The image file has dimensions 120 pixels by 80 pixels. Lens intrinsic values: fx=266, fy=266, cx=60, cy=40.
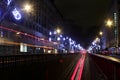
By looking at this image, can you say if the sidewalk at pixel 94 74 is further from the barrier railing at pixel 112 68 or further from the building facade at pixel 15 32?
the building facade at pixel 15 32

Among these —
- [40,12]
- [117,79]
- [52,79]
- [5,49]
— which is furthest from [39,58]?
[40,12]

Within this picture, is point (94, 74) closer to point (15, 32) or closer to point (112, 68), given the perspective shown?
point (15, 32)

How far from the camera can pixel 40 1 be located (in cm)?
12606

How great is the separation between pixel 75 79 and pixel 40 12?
296 feet

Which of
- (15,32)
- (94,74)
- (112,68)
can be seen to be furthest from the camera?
(15,32)

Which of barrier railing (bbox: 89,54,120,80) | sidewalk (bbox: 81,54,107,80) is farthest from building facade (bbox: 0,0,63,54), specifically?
barrier railing (bbox: 89,54,120,80)

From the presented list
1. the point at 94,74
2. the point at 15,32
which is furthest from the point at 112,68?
the point at 15,32

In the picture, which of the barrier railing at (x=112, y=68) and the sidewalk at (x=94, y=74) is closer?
the barrier railing at (x=112, y=68)

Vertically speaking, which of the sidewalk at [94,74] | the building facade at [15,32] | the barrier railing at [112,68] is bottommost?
the sidewalk at [94,74]

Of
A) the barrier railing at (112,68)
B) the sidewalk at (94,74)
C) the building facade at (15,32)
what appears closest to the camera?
the barrier railing at (112,68)

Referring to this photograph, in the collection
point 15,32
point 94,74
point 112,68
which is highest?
point 15,32

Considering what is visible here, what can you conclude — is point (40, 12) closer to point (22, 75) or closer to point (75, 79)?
point (75, 79)

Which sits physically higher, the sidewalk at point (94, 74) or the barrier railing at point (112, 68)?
the barrier railing at point (112, 68)

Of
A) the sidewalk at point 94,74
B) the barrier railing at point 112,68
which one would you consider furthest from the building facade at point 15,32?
the barrier railing at point 112,68
